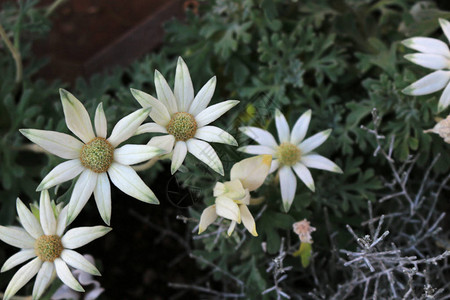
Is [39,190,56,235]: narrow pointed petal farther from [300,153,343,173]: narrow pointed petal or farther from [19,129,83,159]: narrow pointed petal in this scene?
[300,153,343,173]: narrow pointed petal

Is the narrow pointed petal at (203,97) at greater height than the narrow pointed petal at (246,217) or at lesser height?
greater

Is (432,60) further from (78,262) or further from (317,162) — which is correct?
(78,262)

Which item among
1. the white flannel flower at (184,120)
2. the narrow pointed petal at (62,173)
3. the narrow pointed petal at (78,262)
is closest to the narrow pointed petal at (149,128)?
the white flannel flower at (184,120)

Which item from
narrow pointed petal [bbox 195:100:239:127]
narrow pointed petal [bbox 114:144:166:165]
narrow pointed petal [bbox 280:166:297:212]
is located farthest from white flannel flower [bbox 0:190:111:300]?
narrow pointed petal [bbox 280:166:297:212]

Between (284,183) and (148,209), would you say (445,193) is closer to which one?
(284,183)

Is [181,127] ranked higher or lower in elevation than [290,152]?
higher

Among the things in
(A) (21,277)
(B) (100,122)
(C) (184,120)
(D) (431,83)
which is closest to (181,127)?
(C) (184,120)

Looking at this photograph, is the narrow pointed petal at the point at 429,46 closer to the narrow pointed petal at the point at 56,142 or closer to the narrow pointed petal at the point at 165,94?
the narrow pointed petal at the point at 165,94
